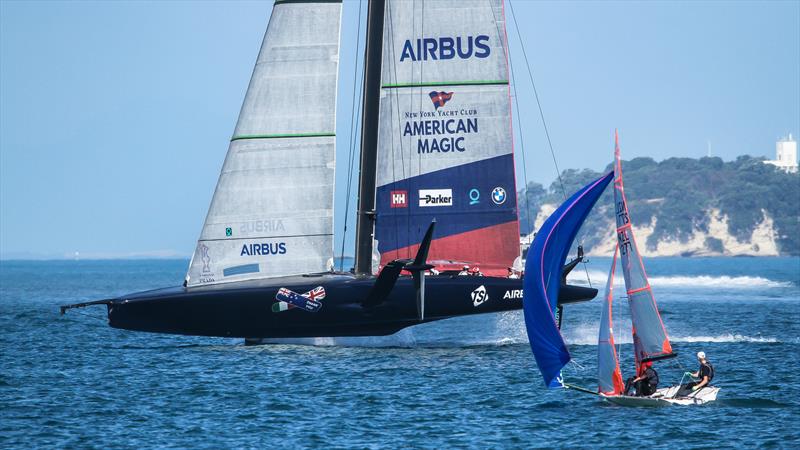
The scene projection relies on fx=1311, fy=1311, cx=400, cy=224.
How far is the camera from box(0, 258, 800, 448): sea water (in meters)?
24.6

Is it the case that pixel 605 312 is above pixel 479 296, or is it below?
below

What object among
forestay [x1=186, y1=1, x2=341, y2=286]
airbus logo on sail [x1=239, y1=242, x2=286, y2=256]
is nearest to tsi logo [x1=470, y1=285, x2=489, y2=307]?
forestay [x1=186, y1=1, x2=341, y2=286]

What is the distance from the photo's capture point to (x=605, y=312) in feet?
86.8

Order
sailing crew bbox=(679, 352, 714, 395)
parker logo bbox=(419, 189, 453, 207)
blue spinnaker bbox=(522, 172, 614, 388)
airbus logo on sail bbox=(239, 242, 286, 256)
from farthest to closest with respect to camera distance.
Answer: parker logo bbox=(419, 189, 453, 207)
airbus logo on sail bbox=(239, 242, 286, 256)
sailing crew bbox=(679, 352, 714, 395)
blue spinnaker bbox=(522, 172, 614, 388)

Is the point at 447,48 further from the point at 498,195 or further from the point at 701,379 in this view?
the point at 701,379

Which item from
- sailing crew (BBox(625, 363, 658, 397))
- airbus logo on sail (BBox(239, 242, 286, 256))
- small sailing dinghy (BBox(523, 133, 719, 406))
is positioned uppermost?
airbus logo on sail (BBox(239, 242, 286, 256))

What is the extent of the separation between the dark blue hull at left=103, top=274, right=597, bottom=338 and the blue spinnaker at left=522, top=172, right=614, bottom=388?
7.97m

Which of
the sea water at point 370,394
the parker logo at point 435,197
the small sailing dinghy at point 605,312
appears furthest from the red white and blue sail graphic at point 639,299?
the parker logo at point 435,197

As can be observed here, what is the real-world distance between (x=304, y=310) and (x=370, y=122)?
19.3 feet

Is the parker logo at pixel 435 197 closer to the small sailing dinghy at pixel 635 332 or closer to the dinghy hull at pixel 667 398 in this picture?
the small sailing dinghy at pixel 635 332

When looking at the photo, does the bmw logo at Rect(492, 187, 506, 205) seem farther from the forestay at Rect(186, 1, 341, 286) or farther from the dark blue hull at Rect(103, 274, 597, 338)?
the forestay at Rect(186, 1, 341, 286)

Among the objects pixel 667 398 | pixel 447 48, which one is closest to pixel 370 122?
pixel 447 48

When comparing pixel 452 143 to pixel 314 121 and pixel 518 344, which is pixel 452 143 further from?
pixel 518 344

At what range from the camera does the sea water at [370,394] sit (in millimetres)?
24578
